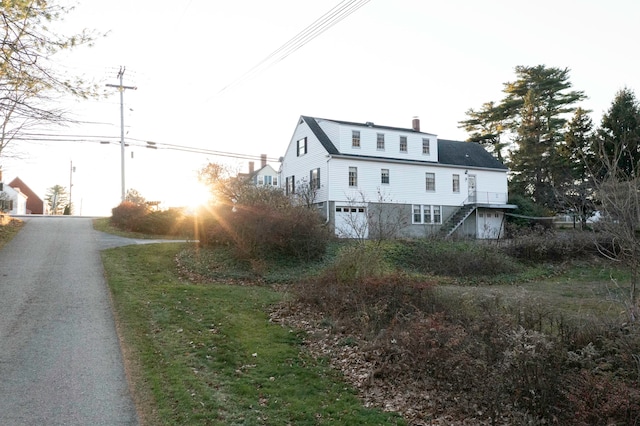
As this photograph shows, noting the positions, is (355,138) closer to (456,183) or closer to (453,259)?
(456,183)

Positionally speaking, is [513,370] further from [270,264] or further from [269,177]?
[269,177]

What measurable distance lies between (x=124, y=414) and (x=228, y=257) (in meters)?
10.9

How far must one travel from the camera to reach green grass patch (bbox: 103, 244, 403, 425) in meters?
5.27

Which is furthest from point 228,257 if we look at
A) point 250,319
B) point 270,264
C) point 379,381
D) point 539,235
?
point 539,235

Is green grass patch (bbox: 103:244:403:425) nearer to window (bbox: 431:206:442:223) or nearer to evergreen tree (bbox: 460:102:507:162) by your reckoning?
window (bbox: 431:206:442:223)

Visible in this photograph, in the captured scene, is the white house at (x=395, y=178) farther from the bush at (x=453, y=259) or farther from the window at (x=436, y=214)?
the bush at (x=453, y=259)

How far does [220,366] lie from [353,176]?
2316 cm

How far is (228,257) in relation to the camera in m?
16.1

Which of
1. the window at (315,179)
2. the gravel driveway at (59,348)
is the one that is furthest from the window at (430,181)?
the gravel driveway at (59,348)

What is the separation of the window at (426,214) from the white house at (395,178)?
0.23ft

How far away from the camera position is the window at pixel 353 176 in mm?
29047

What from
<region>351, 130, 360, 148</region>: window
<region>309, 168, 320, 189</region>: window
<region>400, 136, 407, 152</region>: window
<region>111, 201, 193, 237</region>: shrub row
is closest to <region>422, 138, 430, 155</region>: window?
<region>400, 136, 407, 152</region>: window

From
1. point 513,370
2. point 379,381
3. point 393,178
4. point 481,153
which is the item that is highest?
point 481,153

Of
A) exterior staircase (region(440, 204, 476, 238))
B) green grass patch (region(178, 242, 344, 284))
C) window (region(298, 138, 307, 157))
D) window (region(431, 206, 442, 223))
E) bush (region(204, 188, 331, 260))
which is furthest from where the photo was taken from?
window (region(431, 206, 442, 223))
